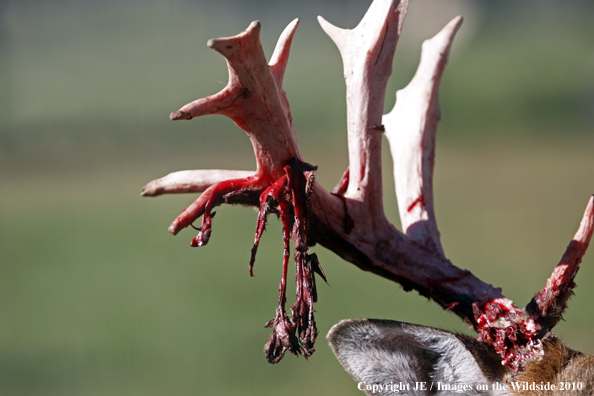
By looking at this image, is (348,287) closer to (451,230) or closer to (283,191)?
(451,230)

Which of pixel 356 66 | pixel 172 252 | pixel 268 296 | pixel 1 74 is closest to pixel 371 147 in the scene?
pixel 356 66

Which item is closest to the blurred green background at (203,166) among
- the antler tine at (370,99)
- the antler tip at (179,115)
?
the antler tine at (370,99)

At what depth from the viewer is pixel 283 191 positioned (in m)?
0.51

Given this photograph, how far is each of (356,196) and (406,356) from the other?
0.24 meters

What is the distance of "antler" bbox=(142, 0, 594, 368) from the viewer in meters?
0.47

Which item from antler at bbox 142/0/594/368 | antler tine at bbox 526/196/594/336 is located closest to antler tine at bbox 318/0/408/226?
antler at bbox 142/0/594/368

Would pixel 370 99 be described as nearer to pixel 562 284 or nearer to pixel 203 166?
pixel 562 284

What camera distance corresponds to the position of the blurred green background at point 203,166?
303 centimetres

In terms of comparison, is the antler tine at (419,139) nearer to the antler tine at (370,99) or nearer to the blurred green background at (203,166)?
the antler tine at (370,99)

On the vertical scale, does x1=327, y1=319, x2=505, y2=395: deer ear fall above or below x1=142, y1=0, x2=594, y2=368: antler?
below

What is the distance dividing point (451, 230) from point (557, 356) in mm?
3606

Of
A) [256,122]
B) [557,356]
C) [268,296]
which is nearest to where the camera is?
[256,122]

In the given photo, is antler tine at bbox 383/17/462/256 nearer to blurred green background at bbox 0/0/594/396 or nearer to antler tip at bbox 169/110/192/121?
antler tip at bbox 169/110/192/121

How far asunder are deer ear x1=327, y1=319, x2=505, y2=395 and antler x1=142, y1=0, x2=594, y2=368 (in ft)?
0.14
